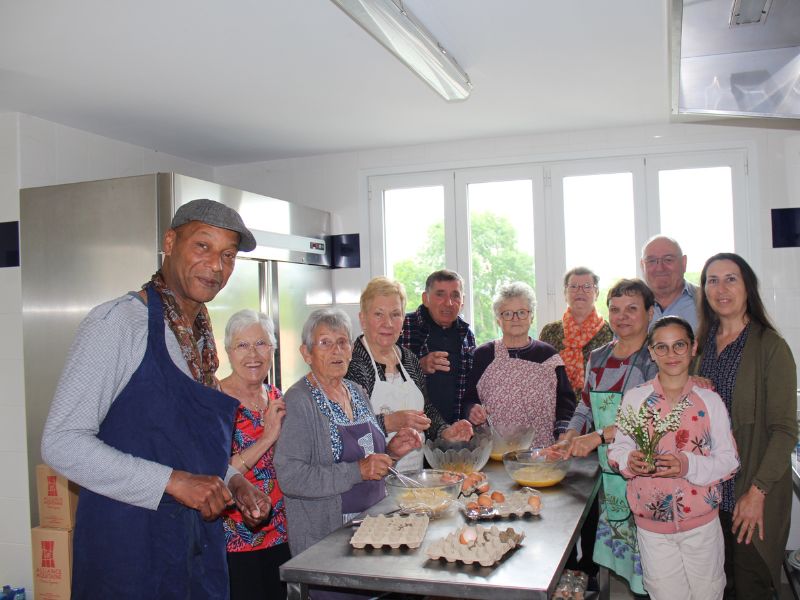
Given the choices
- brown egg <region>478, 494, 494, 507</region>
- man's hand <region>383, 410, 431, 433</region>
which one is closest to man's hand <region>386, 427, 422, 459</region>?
man's hand <region>383, 410, 431, 433</region>

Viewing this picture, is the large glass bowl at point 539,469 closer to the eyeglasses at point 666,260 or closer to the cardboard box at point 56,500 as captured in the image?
the eyeglasses at point 666,260

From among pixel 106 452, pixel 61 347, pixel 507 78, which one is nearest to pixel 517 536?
pixel 106 452

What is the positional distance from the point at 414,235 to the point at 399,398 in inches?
88.6

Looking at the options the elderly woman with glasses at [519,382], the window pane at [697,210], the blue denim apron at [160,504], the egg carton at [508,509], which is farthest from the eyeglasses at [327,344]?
the window pane at [697,210]

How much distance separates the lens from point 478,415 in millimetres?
2834

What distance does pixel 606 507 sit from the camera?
2.67 m

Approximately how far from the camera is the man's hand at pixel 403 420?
2.48 meters

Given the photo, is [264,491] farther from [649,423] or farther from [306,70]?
[306,70]

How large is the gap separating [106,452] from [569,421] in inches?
77.7

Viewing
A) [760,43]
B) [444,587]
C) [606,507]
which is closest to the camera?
[444,587]

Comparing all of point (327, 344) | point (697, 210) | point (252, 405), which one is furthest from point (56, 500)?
point (697, 210)

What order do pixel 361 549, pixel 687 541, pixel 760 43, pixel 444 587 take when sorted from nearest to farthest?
pixel 444 587
pixel 361 549
pixel 760 43
pixel 687 541

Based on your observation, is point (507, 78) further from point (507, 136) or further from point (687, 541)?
point (687, 541)

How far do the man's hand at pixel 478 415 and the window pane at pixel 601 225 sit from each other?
6.00ft
